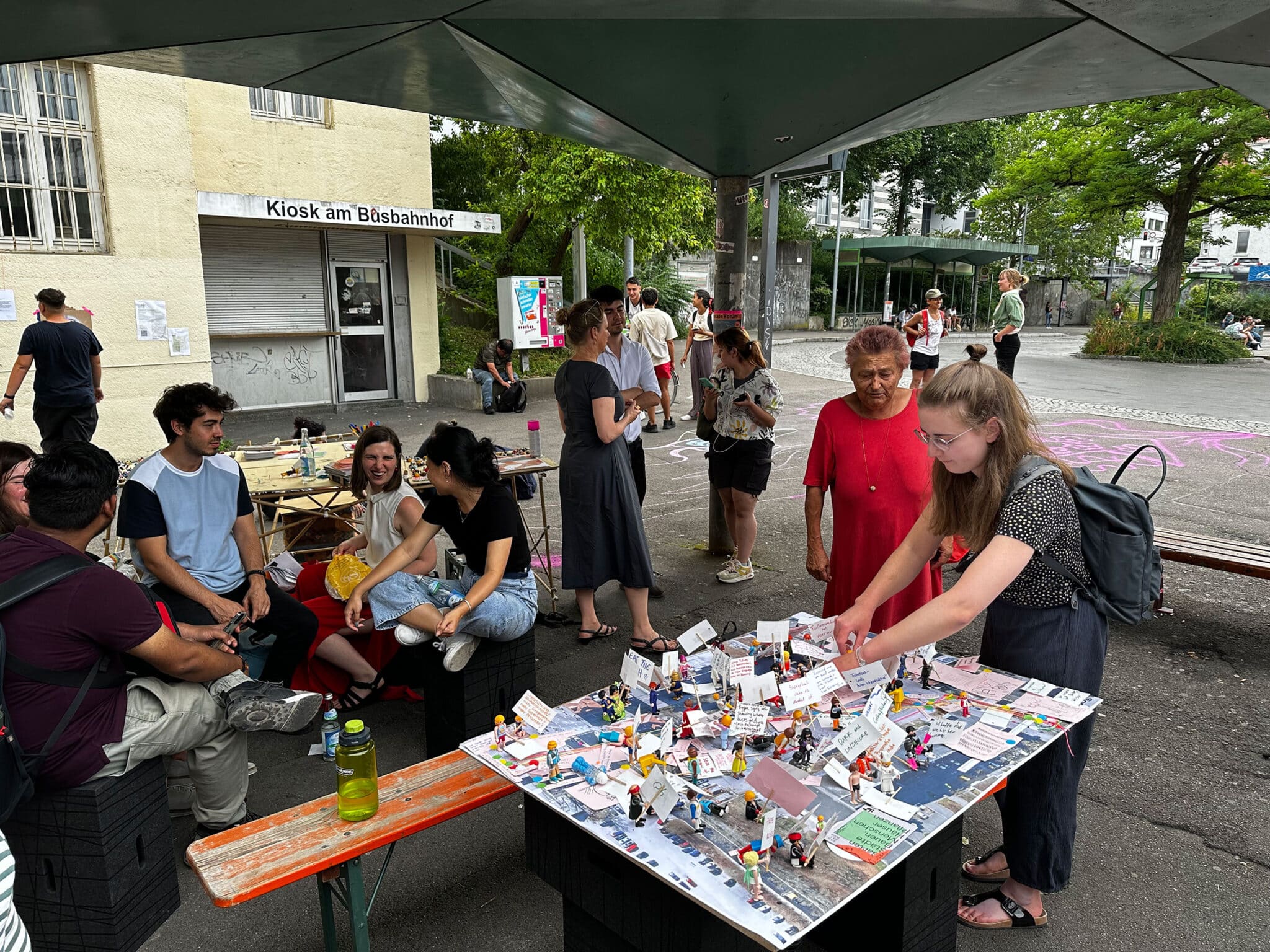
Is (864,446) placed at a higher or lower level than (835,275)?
lower

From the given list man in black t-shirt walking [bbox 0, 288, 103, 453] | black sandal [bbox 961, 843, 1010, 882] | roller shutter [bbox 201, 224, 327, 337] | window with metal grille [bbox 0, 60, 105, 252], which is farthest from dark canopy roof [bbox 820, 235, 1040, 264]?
black sandal [bbox 961, 843, 1010, 882]

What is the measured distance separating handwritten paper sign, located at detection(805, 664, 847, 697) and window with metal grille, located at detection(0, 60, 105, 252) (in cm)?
1074

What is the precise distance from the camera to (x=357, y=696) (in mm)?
4262

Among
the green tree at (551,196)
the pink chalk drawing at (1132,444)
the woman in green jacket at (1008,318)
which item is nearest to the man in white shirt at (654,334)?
the green tree at (551,196)

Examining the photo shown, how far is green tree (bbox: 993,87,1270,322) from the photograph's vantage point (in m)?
19.1

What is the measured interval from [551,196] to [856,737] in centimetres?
1397

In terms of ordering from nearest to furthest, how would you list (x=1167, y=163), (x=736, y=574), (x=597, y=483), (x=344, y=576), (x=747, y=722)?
(x=747, y=722)
(x=344, y=576)
(x=597, y=483)
(x=736, y=574)
(x=1167, y=163)

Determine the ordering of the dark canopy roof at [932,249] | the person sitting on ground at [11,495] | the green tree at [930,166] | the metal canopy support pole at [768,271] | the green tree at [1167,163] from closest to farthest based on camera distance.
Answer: the person sitting on ground at [11,495], the metal canopy support pole at [768,271], the green tree at [1167,163], the dark canopy roof at [932,249], the green tree at [930,166]

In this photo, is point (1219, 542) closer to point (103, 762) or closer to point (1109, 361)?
point (103, 762)

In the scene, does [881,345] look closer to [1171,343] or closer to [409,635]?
[409,635]

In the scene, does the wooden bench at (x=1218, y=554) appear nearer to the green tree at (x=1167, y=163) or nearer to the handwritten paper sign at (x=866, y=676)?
the handwritten paper sign at (x=866, y=676)

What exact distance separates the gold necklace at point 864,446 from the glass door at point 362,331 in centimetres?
1196

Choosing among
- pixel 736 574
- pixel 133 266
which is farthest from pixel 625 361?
pixel 133 266

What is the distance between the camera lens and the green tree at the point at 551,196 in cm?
1473
